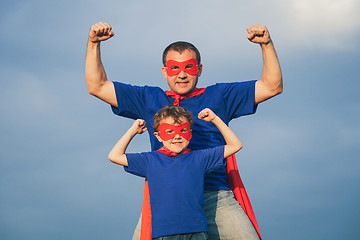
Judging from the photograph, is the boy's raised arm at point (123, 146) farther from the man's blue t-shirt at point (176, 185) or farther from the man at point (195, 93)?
the man at point (195, 93)

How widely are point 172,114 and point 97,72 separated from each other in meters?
1.13

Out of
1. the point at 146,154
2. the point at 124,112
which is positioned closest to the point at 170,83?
the point at 124,112

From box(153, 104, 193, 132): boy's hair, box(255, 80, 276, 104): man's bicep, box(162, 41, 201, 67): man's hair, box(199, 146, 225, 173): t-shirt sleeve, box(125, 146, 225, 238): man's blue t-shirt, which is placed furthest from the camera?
box(162, 41, 201, 67): man's hair

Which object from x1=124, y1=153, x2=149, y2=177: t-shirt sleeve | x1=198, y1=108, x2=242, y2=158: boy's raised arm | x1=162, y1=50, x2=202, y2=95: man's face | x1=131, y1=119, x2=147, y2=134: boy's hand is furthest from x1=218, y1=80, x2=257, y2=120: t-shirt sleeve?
x1=124, y1=153, x2=149, y2=177: t-shirt sleeve

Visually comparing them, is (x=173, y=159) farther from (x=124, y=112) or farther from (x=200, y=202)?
(x=124, y=112)

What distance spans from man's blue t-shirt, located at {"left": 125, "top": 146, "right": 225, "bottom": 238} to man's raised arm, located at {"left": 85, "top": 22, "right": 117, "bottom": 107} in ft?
3.29

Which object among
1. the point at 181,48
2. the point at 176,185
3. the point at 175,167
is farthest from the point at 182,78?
the point at 176,185

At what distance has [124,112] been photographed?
517cm

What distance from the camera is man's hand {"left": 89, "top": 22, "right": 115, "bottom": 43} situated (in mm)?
4902

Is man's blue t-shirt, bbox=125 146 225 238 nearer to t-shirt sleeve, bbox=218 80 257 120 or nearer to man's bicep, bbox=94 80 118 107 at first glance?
t-shirt sleeve, bbox=218 80 257 120

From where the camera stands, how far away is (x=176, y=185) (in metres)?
4.14

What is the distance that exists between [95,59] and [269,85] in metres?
1.87

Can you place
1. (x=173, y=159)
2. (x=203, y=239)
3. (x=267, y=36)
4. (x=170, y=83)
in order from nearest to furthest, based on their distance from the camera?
1. (x=203, y=239)
2. (x=173, y=159)
3. (x=267, y=36)
4. (x=170, y=83)

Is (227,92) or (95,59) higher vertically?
(95,59)
